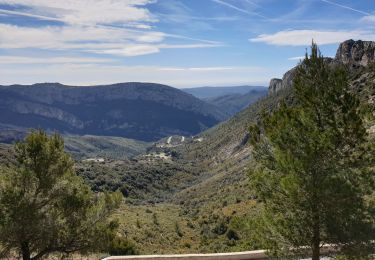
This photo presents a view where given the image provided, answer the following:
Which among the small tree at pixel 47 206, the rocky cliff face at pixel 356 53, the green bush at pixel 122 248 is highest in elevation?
the rocky cliff face at pixel 356 53

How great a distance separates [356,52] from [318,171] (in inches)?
5828

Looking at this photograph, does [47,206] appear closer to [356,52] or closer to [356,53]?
[356,53]

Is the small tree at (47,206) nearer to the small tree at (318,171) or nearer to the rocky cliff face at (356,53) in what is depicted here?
the small tree at (318,171)

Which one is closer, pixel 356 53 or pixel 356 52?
pixel 356 53

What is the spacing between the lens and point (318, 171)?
492 inches

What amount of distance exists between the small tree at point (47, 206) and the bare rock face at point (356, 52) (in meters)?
119

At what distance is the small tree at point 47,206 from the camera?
13.7 m

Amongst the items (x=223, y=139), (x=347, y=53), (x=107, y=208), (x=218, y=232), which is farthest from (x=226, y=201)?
(x=223, y=139)

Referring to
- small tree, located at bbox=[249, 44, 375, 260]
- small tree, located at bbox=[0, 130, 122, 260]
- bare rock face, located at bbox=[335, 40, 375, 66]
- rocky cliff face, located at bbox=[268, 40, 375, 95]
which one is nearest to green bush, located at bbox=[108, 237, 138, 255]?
small tree, located at bbox=[0, 130, 122, 260]

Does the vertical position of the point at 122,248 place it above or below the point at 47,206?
below

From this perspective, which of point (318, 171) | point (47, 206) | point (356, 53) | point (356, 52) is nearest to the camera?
point (318, 171)

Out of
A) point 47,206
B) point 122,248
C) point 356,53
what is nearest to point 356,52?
point 356,53

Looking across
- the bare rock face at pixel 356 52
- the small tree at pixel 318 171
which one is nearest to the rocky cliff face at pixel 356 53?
the bare rock face at pixel 356 52

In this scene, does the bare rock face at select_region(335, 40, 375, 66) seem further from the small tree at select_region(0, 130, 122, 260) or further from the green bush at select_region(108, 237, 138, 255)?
the small tree at select_region(0, 130, 122, 260)
